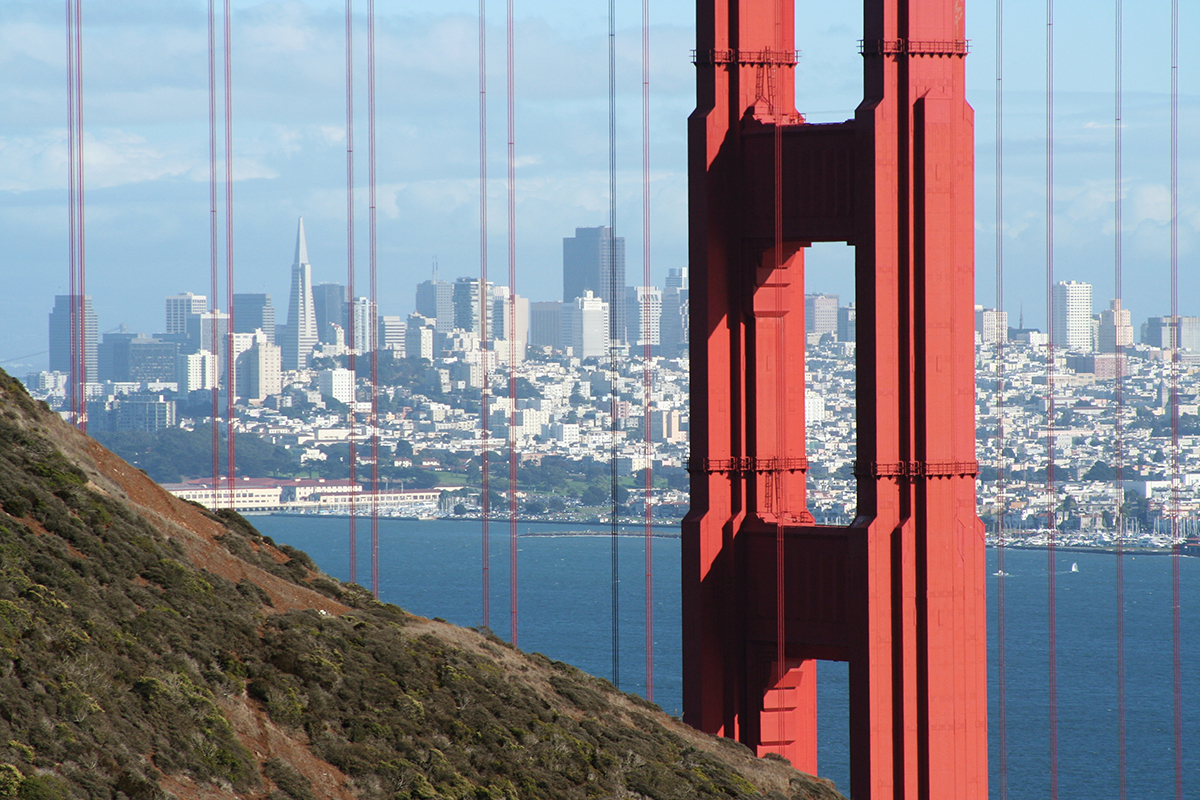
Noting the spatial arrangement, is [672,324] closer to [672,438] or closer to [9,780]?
[672,438]

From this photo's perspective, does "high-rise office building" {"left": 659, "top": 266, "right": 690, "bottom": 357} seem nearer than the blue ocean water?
No

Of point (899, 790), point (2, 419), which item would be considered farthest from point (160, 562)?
point (899, 790)

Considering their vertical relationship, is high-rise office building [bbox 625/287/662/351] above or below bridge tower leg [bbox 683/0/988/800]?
above

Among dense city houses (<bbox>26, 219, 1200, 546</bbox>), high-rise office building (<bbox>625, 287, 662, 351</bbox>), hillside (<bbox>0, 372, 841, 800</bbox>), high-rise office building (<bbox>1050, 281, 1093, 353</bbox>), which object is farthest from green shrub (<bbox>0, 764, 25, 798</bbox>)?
high-rise office building (<bbox>625, 287, 662, 351</bbox>)

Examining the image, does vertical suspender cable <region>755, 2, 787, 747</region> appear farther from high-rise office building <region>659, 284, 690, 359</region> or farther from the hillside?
high-rise office building <region>659, 284, 690, 359</region>

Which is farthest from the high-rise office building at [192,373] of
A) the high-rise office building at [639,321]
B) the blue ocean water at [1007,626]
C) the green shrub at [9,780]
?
the green shrub at [9,780]

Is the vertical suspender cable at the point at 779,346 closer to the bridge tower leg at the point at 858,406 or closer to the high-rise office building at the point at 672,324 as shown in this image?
the bridge tower leg at the point at 858,406

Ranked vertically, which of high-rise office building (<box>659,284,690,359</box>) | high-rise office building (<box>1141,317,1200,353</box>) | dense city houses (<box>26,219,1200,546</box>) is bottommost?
dense city houses (<box>26,219,1200,546</box>)

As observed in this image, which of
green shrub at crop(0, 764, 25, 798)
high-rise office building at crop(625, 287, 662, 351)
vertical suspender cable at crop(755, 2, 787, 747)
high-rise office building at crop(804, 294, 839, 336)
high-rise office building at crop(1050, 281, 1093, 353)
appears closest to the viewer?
green shrub at crop(0, 764, 25, 798)
